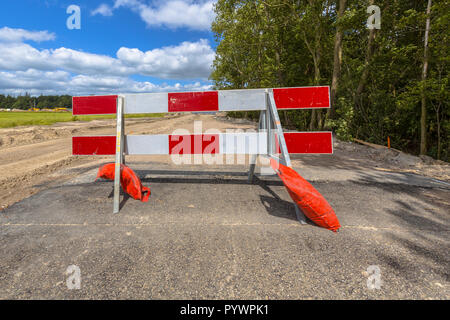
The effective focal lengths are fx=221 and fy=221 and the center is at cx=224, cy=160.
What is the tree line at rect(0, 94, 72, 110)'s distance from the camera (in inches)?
4855

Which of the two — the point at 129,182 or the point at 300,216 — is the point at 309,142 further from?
the point at 129,182

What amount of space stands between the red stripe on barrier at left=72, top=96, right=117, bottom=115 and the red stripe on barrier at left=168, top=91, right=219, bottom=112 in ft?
2.95

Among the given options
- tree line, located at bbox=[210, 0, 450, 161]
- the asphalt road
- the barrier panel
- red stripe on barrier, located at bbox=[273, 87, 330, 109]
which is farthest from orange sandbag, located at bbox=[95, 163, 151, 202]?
tree line, located at bbox=[210, 0, 450, 161]

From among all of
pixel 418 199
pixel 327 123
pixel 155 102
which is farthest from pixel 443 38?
pixel 155 102

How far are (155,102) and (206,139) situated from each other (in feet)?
3.20

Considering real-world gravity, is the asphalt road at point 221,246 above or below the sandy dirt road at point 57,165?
below

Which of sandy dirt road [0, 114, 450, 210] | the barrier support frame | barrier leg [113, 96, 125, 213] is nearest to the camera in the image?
the barrier support frame

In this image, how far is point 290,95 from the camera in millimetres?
3219

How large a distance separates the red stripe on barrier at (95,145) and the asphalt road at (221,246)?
26.6 inches

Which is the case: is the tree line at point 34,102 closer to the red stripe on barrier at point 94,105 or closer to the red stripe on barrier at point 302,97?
the red stripe on barrier at point 94,105

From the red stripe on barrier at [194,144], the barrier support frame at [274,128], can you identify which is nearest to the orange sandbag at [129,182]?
the red stripe on barrier at [194,144]

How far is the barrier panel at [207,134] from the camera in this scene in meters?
3.20

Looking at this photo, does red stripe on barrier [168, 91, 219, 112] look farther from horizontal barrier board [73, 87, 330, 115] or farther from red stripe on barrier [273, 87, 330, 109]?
red stripe on barrier [273, 87, 330, 109]
